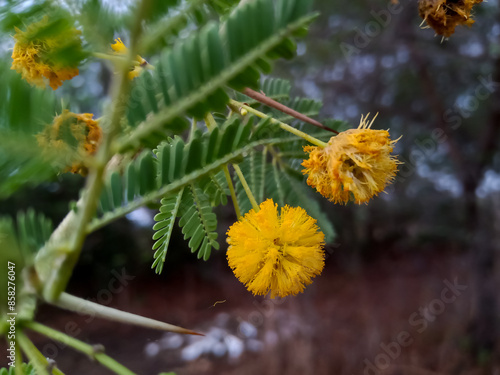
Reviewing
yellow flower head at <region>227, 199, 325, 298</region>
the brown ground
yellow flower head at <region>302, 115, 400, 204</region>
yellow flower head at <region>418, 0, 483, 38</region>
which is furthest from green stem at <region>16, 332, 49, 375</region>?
the brown ground

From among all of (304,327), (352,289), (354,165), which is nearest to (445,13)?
(354,165)

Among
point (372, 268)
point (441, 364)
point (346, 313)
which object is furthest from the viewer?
point (372, 268)

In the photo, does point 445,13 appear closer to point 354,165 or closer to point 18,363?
point 354,165

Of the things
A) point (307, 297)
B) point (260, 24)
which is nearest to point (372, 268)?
point (307, 297)

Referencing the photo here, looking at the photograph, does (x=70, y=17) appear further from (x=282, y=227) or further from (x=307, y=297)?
(x=307, y=297)

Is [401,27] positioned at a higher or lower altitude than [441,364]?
higher

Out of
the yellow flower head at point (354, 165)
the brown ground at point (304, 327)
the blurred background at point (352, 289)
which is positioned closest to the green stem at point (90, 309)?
the yellow flower head at point (354, 165)
